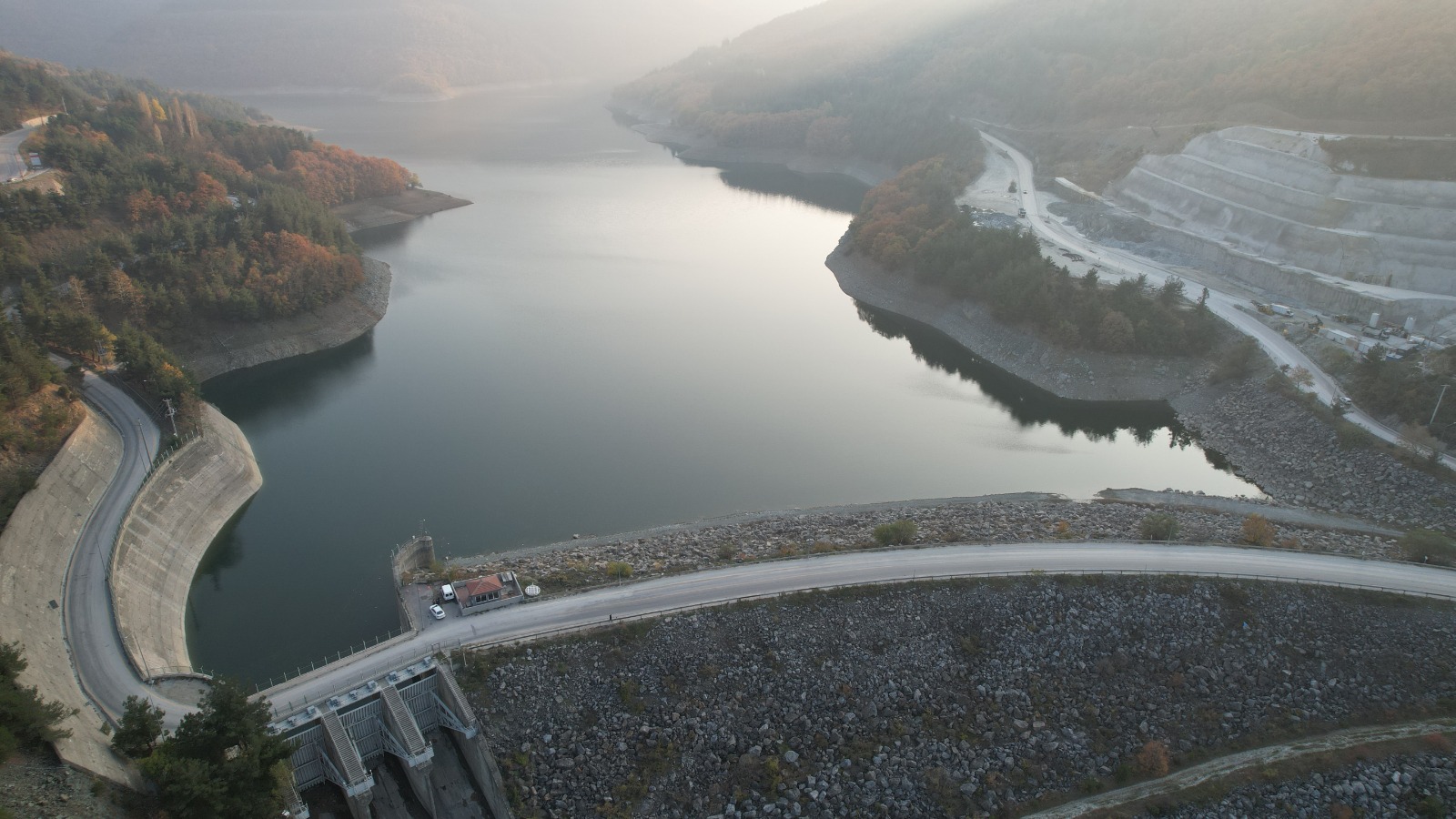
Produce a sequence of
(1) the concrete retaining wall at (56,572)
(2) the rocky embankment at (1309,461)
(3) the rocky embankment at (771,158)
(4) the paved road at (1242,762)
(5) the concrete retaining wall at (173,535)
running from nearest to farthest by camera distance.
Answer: (1) the concrete retaining wall at (56,572)
(4) the paved road at (1242,762)
(5) the concrete retaining wall at (173,535)
(2) the rocky embankment at (1309,461)
(3) the rocky embankment at (771,158)

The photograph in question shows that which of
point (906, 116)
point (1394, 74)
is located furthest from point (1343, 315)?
point (906, 116)

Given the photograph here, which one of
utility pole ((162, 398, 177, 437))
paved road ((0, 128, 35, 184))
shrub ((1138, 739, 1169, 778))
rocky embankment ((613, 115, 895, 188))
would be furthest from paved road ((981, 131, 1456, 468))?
paved road ((0, 128, 35, 184))

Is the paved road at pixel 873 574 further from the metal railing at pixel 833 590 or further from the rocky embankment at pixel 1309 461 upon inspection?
the rocky embankment at pixel 1309 461

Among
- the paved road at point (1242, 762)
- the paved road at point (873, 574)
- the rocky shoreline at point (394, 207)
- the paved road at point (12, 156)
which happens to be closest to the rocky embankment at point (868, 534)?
the paved road at point (873, 574)

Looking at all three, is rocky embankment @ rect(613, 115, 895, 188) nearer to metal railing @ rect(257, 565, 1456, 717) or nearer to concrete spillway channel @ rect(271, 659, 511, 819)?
metal railing @ rect(257, 565, 1456, 717)

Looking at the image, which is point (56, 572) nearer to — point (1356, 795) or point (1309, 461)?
point (1356, 795)
